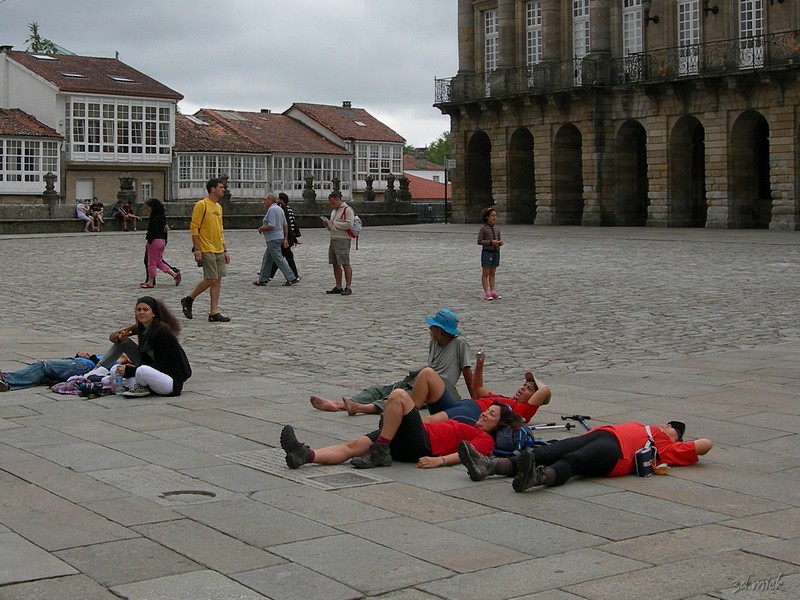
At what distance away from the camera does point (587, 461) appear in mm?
7594

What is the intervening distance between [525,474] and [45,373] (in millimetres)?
5577

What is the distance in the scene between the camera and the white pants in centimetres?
1059

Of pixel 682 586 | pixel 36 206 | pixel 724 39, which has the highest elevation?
pixel 724 39

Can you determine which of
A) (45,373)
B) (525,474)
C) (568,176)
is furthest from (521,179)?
(525,474)

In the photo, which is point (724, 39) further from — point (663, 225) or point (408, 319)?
point (408, 319)

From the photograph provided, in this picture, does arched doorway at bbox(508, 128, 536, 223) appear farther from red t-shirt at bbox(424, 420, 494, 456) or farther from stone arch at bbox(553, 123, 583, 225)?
red t-shirt at bbox(424, 420, 494, 456)

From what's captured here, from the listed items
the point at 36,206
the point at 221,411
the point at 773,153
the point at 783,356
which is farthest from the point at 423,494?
the point at 36,206

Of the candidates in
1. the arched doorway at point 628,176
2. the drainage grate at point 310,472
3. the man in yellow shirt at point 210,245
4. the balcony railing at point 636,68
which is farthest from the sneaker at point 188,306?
the arched doorway at point 628,176

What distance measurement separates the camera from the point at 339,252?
21219 millimetres

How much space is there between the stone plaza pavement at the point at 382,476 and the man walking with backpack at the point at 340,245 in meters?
1.68

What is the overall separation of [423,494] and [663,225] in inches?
1671

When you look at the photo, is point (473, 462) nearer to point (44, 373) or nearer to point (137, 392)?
point (137, 392)

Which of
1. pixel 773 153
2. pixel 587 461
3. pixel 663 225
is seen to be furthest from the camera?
pixel 663 225

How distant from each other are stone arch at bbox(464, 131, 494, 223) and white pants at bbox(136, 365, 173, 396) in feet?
160
